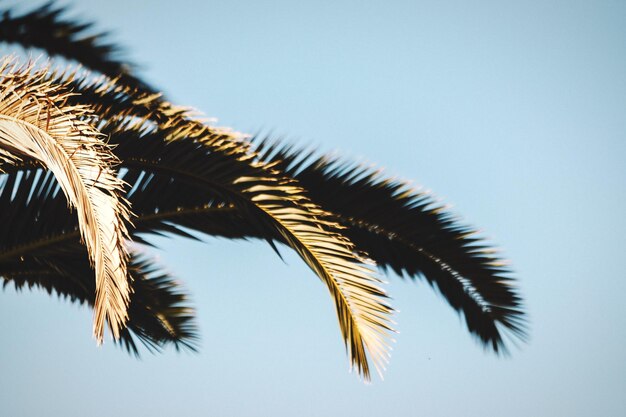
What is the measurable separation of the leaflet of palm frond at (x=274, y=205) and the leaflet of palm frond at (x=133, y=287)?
3.69 feet

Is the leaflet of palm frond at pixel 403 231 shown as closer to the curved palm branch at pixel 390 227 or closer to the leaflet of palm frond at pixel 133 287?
the curved palm branch at pixel 390 227

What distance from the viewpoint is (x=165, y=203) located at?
4059 millimetres

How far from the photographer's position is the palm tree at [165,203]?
2.50 m

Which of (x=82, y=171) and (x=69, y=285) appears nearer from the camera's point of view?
(x=82, y=171)

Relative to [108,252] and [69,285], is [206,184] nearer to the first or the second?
[108,252]

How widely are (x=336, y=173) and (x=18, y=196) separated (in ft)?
7.05

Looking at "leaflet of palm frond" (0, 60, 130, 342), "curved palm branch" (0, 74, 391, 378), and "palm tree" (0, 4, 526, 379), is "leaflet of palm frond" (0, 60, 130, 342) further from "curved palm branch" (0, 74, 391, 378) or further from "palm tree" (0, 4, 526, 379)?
"curved palm branch" (0, 74, 391, 378)

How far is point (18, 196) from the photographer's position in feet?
12.1

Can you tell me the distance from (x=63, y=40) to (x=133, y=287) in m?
2.15

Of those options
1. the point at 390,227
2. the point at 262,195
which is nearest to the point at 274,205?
the point at 262,195

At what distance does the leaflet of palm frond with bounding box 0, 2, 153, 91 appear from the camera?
3.53m

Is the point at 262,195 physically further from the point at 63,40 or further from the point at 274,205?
the point at 63,40

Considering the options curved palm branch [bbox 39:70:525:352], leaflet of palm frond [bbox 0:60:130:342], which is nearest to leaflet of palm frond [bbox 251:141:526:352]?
curved palm branch [bbox 39:70:525:352]

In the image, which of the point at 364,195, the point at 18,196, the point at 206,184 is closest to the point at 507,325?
the point at 364,195
